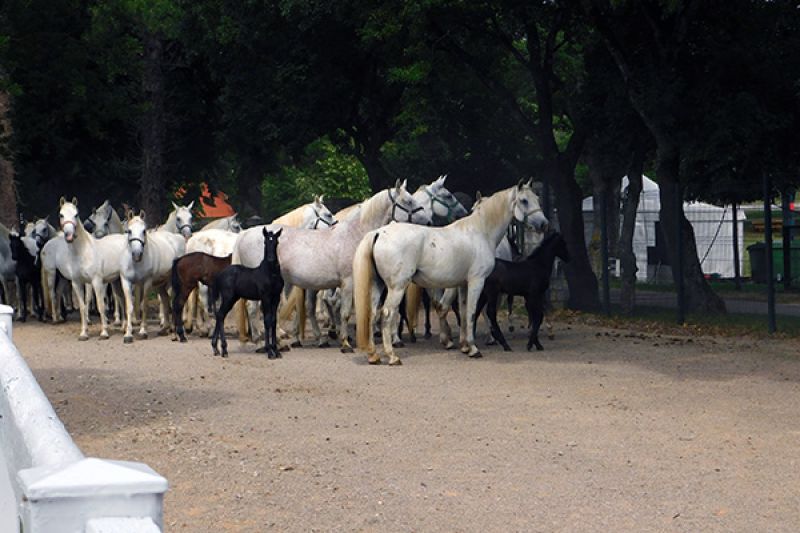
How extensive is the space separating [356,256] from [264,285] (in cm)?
141

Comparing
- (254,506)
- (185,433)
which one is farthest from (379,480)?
(185,433)

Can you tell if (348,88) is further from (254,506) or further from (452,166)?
(254,506)

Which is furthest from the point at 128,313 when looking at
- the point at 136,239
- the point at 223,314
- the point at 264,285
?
the point at 264,285

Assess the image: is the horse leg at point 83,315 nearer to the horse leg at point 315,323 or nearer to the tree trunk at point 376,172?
the horse leg at point 315,323

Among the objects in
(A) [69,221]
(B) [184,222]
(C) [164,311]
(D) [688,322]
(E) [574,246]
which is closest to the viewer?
(A) [69,221]

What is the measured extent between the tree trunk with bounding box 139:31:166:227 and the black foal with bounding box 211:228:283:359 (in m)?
18.1

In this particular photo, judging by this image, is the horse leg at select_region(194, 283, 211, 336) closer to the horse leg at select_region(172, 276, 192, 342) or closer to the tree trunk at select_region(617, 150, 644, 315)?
the horse leg at select_region(172, 276, 192, 342)

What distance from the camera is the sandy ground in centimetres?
777

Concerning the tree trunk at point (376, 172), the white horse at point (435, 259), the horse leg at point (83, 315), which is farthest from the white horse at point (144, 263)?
the tree trunk at point (376, 172)

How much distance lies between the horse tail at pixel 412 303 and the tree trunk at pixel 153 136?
54.5 ft

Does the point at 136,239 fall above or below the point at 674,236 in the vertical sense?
above

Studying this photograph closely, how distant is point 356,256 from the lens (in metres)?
17.6

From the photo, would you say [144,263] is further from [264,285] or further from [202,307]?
[264,285]

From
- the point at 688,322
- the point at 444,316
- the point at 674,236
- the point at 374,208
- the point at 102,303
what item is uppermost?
the point at 374,208
